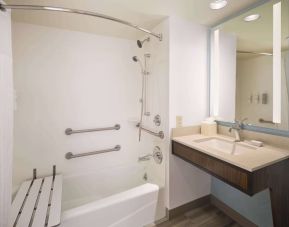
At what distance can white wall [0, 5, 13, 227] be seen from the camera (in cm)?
91

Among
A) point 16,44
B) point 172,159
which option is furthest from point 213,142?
point 16,44

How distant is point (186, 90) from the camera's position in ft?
5.89

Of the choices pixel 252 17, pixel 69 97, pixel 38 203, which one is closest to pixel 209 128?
pixel 252 17

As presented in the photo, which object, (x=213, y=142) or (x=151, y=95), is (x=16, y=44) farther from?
(x=213, y=142)

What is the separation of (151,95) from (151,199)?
Answer: 118 centimetres

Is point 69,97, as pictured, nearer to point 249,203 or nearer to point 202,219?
point 202,219

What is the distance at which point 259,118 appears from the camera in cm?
152

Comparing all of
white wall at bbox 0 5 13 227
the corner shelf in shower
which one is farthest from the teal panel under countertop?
white wall at bbox 0 5 13 227

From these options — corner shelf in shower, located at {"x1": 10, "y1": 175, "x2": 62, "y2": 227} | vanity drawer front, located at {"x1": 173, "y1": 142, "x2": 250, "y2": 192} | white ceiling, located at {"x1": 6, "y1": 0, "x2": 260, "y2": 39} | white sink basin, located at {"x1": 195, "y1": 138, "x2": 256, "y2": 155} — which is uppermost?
white ceiling, located at {"x1": 6, "y1": 0, "x2": 260, "y2": 39}

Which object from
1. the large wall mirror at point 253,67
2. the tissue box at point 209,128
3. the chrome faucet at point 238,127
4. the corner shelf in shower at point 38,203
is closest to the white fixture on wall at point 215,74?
the large wall mirror at point 253,67

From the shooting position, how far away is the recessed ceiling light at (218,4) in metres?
1.42

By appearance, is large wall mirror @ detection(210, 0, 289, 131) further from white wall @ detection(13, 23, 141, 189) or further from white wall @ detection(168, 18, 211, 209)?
white wall @ detection(13, 23, 141, 189)

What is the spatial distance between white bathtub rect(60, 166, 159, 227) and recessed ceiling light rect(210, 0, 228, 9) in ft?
5.99

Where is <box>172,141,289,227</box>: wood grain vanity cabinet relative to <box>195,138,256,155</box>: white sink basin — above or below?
below
